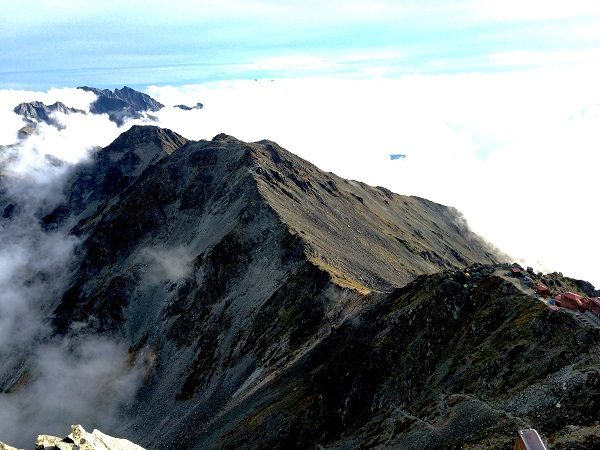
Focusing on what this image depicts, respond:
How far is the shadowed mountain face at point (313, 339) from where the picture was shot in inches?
2226

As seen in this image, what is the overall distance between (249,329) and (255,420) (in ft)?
132

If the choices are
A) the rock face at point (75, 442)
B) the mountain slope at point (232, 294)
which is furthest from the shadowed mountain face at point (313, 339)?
the rock face at point (75, 442)

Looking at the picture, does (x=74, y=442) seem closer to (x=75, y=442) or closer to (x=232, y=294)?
(x=75, y=442)

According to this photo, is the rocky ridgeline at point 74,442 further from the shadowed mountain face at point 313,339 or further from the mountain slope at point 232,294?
the mountain slope at point 232,294

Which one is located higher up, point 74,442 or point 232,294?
point 232,294

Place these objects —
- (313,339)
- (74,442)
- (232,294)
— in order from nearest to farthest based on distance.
→ (74,442) → (313,339) → (232,294)

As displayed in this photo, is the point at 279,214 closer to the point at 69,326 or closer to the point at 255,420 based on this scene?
the point at 255,420

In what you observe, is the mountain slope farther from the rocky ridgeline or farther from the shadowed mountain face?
the rocky ridgeline

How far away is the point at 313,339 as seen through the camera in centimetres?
10906

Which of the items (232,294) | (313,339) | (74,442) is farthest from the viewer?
(232,294)

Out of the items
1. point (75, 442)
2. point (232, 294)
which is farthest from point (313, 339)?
point (75, 442)

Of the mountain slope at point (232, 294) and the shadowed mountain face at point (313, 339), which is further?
the mountain slope at point (232, 294)

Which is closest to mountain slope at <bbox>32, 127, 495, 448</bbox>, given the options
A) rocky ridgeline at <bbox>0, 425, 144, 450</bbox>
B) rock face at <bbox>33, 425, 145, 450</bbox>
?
rock face at <bbox>33, 425, 145, 450</bbox>

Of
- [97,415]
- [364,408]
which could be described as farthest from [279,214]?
[364,408]
